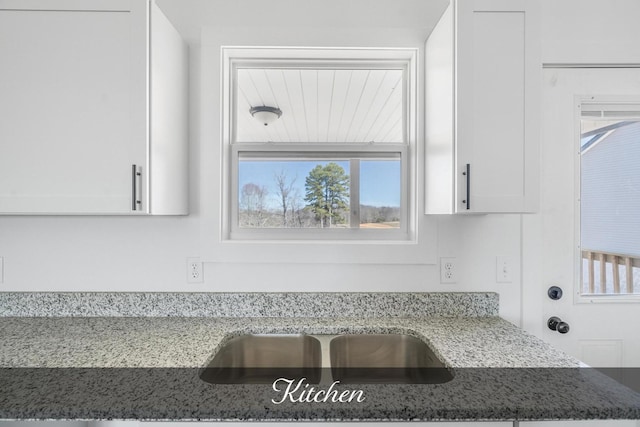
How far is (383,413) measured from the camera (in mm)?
760

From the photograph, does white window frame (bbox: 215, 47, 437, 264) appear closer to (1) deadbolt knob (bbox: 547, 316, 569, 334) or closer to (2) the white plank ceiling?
(2) the white plank ceiling

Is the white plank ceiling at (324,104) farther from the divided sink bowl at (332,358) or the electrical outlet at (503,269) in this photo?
the divided sink bowl at (332,358)

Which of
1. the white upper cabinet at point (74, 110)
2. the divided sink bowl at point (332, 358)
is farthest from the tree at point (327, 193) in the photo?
the white upper cabinet at point (74, 110)

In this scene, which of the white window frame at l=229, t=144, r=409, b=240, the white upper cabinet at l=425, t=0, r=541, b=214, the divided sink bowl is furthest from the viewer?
the white window frame at l=229, t=144, r=409, b=240

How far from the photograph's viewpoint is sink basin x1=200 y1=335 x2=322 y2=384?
133 centimetres

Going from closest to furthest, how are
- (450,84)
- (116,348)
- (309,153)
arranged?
(116,348) < (450,84) < (309,153)

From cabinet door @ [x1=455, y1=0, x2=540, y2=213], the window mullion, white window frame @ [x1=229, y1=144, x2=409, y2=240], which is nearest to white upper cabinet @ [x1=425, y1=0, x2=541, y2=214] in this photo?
cabinet door @ [x1=455, y1=0, x2=540, y2=213]

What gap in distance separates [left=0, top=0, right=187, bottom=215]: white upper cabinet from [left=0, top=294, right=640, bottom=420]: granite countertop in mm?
499

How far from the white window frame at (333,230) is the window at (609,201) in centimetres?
79

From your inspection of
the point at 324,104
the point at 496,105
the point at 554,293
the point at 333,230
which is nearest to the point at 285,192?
the point at 333,230

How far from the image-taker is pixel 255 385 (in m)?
0.87

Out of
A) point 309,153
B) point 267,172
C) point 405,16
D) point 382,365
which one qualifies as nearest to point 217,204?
point 267,172

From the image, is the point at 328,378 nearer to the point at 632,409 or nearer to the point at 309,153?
the point at 632,409

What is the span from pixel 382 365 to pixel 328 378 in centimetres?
36
